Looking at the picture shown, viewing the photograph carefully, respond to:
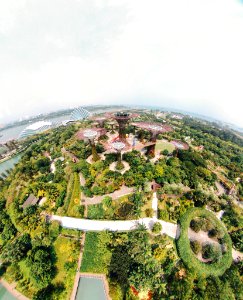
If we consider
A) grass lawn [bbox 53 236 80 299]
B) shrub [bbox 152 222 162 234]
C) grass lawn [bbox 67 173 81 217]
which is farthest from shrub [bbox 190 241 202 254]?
grass lawn [bbox 67 173 81 217]

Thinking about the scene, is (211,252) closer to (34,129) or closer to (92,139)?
(92,139)

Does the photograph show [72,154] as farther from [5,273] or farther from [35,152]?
[5,273]

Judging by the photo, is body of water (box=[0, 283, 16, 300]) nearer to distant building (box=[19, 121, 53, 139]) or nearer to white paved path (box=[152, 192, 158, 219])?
white paved path (box=[152, 192, 158, 219])

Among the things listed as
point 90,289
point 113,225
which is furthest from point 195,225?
point 90,289

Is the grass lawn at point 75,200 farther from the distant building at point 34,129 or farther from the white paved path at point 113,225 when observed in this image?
the distant building at point 34,129

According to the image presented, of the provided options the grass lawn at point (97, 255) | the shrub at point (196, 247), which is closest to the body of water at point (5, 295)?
the grass lawn at point (97, 255)

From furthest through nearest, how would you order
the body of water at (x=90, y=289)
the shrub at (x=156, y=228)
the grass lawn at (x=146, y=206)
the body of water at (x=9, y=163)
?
the body of water at (x=9, y=163)
the grass lawn at (x=146, y=206)
the shrub at (x=156, y=228)
the body of water at (x=90, y=289)

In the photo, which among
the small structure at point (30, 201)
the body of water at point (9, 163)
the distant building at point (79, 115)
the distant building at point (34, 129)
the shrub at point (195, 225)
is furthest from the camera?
the distant building at point (79, 115)

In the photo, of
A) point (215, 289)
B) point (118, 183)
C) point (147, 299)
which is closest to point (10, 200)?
point (118, 183)
